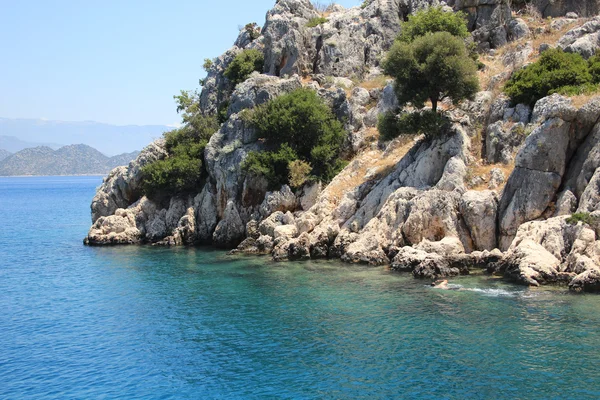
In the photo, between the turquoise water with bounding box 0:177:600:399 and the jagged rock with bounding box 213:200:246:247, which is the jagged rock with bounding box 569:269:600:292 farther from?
the jagged rock with bounding box 213:200:246:247

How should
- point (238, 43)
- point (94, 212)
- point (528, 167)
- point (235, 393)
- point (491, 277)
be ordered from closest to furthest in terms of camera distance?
point (235, 393)
point (491, 277)
point (528, 167)
point (94, 212)
point (238, 43)

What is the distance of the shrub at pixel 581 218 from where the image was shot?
100ft

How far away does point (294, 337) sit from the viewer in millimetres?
25109

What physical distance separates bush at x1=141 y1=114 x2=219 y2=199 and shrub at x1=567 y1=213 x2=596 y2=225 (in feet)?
117

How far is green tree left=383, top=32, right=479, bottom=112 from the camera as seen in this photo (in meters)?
41.0

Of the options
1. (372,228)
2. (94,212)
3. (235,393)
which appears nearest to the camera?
(235,393)

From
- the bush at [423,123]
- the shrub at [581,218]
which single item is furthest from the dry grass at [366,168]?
the shrub at [581,218]

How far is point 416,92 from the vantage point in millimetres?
42656

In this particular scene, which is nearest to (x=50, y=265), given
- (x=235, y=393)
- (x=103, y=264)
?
(x=103, y=264)

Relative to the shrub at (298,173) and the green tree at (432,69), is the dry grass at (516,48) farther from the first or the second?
the shrub at (298,173)

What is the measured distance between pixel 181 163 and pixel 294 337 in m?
34.0

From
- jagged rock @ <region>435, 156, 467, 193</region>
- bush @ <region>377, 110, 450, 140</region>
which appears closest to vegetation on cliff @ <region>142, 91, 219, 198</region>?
bush @ <region>377, 110, 450, 140</region>

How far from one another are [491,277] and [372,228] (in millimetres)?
9959

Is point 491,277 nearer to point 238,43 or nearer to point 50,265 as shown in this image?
point 50,265
